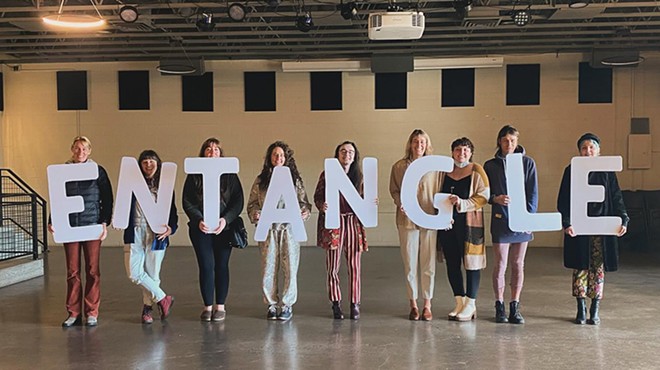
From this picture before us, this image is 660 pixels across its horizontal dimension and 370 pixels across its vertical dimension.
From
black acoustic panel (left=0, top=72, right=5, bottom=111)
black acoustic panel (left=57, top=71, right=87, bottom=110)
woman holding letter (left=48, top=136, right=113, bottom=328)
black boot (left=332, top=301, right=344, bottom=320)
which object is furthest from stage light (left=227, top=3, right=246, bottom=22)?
black acoustic panel (left=0, top=72, right=5, bottom=111)

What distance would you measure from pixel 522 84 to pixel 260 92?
435 centimetres

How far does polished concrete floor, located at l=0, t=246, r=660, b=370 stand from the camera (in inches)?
146

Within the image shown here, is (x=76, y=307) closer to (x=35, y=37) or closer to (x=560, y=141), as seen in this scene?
(x=35, y=37)

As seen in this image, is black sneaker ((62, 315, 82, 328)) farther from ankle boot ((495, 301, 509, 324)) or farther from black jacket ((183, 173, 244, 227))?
ankle boot ((495, 301, 509, 324))

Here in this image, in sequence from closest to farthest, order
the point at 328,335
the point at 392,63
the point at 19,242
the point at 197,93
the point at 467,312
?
the point at 328,335 < the point at 467,312 < the point at 19,242 < the point at 392,63 < the point at 197,93

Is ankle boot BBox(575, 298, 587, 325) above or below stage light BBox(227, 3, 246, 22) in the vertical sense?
below

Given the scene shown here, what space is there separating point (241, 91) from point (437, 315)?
6.13m

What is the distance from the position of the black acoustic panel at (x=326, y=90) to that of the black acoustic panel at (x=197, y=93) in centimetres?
173

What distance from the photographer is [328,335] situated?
14.0ft

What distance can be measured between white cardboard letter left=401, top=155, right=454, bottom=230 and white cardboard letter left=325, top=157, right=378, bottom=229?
0.86 feet

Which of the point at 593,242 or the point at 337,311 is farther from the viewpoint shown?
the point at 337,311

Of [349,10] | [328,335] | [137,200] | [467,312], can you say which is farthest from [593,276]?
[349,10]

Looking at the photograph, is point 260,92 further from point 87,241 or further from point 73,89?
point 87,241

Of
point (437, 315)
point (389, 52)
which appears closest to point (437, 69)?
point (389, 52)
